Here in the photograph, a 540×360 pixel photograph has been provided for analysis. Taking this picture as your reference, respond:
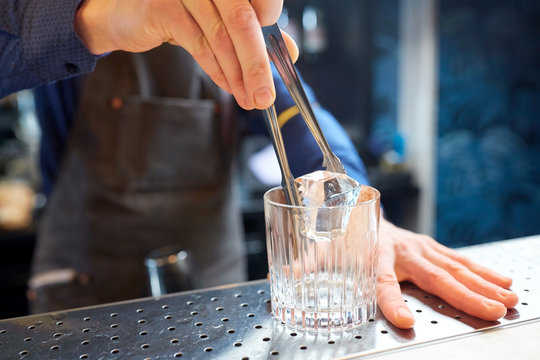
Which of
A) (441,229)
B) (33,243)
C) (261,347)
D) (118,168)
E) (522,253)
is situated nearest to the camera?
(261,347)

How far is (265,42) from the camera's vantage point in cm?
66

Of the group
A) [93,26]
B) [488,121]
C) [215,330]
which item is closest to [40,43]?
[93,26]

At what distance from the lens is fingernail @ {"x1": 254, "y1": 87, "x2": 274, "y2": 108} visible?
63 centimetres

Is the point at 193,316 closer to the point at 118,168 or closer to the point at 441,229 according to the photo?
the point at 118,168

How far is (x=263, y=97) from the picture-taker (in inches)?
25.0

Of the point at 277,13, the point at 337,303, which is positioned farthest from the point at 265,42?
the point at 337,303

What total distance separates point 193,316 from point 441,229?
2530 mm

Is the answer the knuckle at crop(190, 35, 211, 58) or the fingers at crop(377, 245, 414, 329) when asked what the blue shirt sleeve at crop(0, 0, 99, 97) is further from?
the fingers at crop(377, 245, 414, 329)

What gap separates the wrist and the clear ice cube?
1.24 ft

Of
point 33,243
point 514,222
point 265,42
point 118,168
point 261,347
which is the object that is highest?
point 265,42

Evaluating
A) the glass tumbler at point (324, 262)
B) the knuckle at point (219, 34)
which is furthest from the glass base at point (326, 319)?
the knuckle at point (219, 34)

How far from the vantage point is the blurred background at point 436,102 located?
2.80 metres

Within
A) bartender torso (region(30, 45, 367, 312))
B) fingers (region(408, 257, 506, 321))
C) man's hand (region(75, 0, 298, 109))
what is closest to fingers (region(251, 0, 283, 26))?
man's hand (region(75, 0, 298, 109))

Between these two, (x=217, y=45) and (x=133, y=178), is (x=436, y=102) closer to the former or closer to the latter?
(x=133, y=178)
